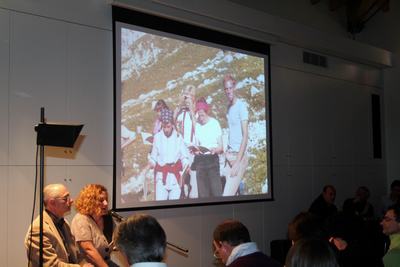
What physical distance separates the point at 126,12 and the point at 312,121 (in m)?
3.89

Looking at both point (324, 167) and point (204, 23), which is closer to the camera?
point (204, 23)

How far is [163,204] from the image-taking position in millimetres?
5406

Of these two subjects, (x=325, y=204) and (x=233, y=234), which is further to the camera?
(x=325, y=204)

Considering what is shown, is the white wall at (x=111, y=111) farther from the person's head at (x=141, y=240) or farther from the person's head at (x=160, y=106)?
the person's head at (x=141, y=240)

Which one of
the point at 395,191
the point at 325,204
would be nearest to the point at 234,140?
the point at 325,204

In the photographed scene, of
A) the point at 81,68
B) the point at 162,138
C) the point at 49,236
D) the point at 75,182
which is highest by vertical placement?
the point at 81,68

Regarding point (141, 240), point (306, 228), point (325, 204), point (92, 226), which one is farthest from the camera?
point (325, 204)

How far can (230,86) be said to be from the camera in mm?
6297

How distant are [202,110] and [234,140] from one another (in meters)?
0.66

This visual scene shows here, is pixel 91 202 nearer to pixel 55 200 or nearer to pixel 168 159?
pixel 55 200

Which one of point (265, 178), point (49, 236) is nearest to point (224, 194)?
point (265, 178)

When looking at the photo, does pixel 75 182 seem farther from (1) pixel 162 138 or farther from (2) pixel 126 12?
(2) pixel 126 12

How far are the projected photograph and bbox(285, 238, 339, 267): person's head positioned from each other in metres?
3.19

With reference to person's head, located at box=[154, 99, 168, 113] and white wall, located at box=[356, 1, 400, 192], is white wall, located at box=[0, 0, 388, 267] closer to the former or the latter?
person's head, located at box=[154, 99, 168, 113]
